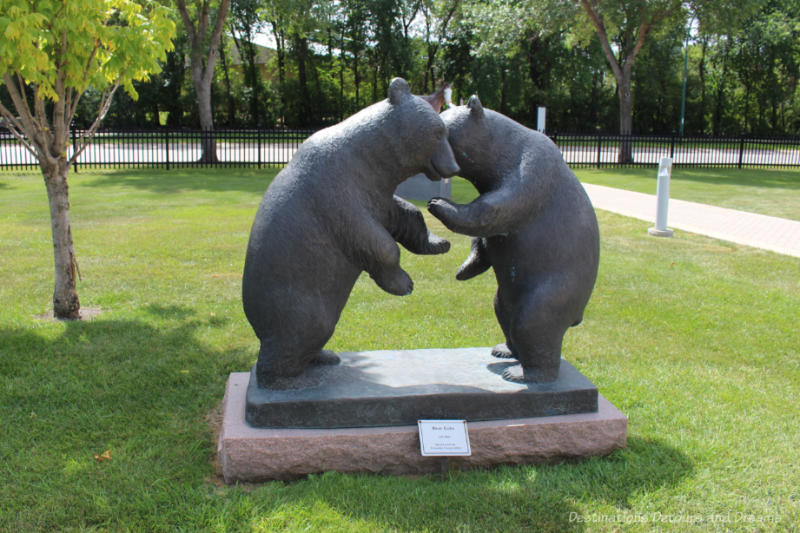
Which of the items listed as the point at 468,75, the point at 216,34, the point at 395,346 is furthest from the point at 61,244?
the point at 468,75

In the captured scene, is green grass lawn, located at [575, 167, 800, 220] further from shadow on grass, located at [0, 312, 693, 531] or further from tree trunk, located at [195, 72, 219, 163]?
tree trunk, located at [195, 72, 219, 163]

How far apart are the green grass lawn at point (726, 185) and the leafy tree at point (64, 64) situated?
1139cm

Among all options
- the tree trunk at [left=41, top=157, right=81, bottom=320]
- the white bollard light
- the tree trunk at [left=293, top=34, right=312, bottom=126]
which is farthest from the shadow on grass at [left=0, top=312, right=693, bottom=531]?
the tree trunk at [left=293, top=34, right=312, bottom=126]

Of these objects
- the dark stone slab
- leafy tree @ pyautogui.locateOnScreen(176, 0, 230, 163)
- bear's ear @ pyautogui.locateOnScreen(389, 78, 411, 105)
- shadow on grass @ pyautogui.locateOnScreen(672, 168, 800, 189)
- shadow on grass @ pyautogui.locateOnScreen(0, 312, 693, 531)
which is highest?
leafy tree @ pyautogui.locateOnScreen(176, 0, 230, 163)

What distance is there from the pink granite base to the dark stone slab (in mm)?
48

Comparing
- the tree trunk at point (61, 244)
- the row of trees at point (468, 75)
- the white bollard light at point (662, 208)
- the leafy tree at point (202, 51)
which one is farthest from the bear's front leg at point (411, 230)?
the row of trees at point (468, 75)

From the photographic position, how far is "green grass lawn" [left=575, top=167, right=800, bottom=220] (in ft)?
44.5

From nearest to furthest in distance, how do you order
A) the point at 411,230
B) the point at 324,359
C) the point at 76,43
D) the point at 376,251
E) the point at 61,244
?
the point at 376,251, the point at 411,230, the point at 324,359, the point at 76,43, the point at 61,244

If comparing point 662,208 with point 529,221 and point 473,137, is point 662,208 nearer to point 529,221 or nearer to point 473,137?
point 529,221

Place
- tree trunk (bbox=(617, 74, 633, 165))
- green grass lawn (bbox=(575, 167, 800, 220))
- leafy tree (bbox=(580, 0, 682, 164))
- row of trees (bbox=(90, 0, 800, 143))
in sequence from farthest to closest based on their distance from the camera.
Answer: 1. row of trees (bbox=(90, 0, 800, 143))
2. tree trunk (bbox=(617, 74, 633, 165))
3. leafy tree (bbox=(580, 0, 682, 164))
4. green grass lawn (bbox=(575, 167, 800, 220))

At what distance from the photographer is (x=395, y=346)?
5.00m

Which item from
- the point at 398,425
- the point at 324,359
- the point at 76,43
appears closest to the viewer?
the point at 398,425

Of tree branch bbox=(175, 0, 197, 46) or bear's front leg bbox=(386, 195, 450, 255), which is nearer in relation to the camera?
bear's front leg bbox=(386, 195, 450, 255)

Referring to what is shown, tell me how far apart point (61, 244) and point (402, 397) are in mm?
3976
